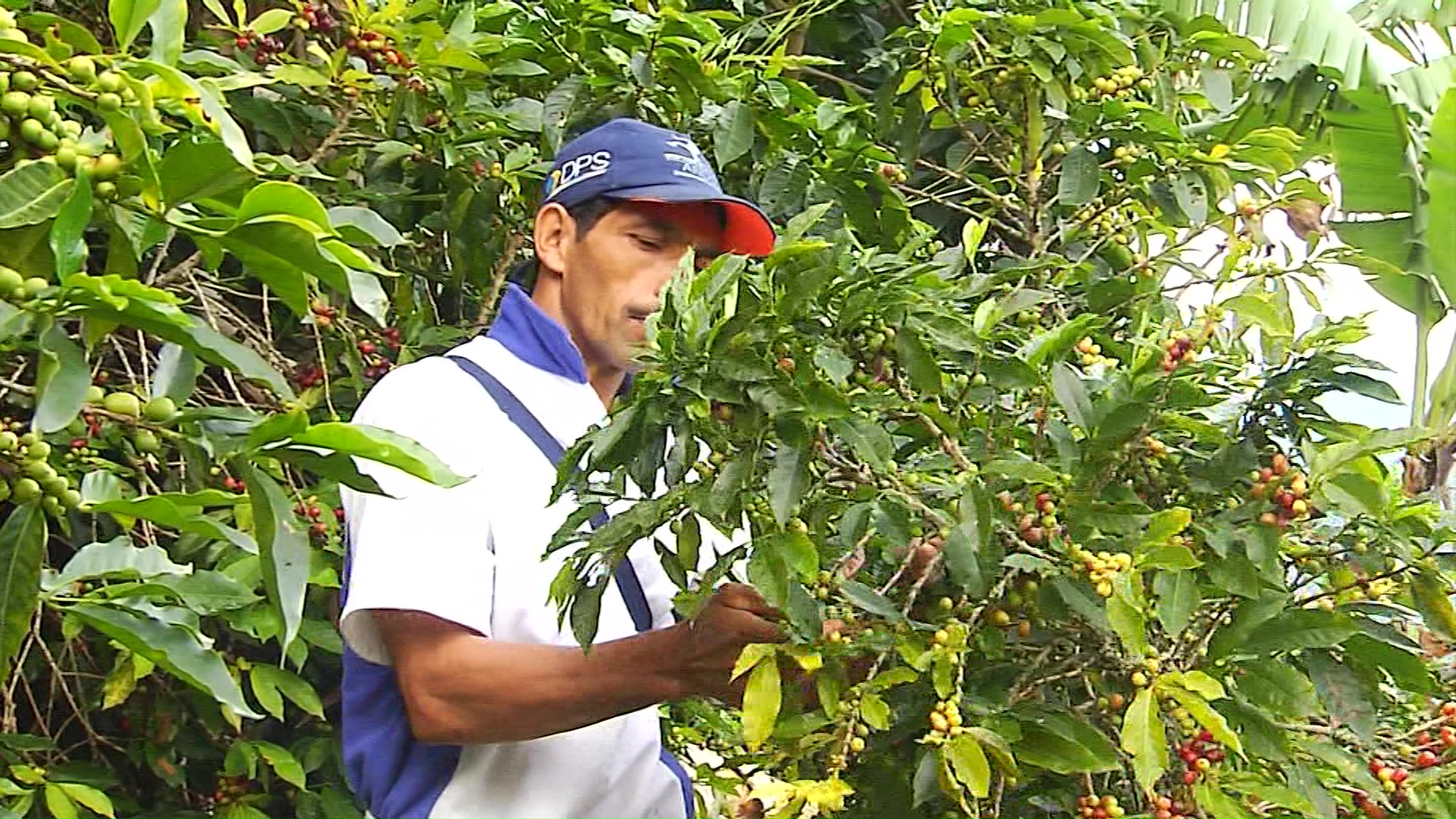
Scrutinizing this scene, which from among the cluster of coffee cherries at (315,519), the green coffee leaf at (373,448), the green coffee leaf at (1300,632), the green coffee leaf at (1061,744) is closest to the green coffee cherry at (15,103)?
the green coffee leaf at (373,448)

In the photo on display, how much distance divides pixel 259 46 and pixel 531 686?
1.09m

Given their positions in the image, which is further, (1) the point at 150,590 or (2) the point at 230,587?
(2) the point at 230,587

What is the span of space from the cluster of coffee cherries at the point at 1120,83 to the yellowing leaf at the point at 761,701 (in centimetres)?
97

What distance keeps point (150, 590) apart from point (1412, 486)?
1.65m

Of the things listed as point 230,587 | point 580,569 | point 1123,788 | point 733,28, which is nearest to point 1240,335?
point 1123,788

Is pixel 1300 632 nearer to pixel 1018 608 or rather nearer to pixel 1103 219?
pixel 1018 608

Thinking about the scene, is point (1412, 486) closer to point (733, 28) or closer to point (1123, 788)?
point (1123, 788)

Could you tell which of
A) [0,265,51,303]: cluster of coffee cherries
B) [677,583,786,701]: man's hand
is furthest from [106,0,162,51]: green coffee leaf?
[677,583,786,701]: man's hand

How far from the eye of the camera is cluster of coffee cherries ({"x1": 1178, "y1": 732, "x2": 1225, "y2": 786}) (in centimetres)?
117

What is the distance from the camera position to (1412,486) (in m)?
2.12

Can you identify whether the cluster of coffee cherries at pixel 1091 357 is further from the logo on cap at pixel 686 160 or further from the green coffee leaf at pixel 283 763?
the green coffee leaf at pixel 283 763

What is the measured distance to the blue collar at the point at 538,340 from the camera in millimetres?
1580

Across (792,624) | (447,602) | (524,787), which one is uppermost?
(792,624)

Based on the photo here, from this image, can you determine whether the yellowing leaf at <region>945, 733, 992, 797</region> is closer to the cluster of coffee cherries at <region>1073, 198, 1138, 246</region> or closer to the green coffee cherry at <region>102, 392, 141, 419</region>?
the green coffee cherry at <region>102, 392, 141, 419</region>
